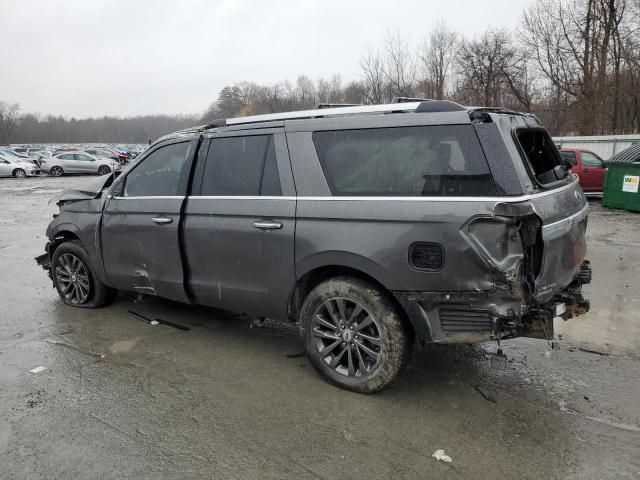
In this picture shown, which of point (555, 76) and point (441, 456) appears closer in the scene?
point (441, 456)

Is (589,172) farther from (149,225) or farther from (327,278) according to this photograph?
(149,225)

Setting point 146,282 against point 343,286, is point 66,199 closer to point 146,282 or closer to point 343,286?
point 146,282

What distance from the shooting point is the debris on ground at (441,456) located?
9.70 feet

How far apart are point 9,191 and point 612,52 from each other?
32.4 metres

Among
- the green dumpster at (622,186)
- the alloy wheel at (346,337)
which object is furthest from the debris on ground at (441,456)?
the green dumpster at (622,186)

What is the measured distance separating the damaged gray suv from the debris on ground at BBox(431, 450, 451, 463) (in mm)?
661

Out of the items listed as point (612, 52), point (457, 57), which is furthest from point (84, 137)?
point (612, 52)

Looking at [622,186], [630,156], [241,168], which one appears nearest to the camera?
[241,168]

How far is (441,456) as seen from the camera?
2.99 meters

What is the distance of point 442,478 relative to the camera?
2791 millimetres

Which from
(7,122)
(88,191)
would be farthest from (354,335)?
(7,122)

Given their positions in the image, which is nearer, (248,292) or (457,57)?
(248,292)

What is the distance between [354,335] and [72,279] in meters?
3.68

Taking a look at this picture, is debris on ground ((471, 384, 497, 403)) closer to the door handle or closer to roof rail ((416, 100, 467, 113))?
the door handle
